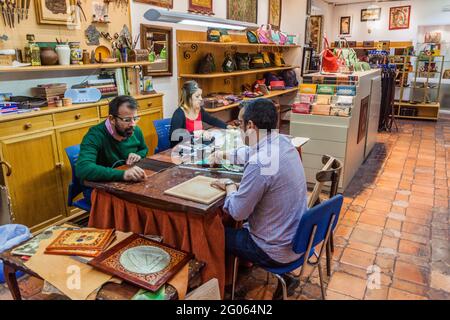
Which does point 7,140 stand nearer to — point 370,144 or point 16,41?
point 16,41

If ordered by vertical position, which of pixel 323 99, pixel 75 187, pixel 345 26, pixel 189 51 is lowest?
pixel 75 187

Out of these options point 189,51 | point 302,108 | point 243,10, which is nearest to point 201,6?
point 189,51

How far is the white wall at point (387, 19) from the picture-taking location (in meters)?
9.25

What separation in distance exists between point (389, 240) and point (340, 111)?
1.49 metres

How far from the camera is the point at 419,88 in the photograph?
9039mm

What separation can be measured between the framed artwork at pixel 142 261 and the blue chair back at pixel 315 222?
1.84 ft

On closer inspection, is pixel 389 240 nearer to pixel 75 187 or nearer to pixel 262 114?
pixel 262 114

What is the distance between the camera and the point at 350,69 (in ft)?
15.5

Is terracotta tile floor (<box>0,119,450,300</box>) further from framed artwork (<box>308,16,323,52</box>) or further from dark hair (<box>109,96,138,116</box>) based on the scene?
framed artwork (<box>308,16,323,52</box>)

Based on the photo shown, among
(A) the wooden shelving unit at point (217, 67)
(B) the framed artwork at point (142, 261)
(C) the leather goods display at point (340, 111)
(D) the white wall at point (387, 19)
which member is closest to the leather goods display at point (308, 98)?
(C) the leather goods display at point (340, 111)

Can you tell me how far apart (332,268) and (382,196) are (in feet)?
6.00

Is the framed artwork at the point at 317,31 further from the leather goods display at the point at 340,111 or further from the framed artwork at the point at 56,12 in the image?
the framed artwork at the point at 56,12

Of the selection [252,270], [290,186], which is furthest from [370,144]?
[290,186]

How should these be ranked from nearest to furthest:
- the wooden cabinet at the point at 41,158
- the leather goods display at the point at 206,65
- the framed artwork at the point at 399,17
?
the wooden cabinet at the point at 41,158 → the leather goods display at the point at 206,65 → the framed artwork at the point at 399,17
